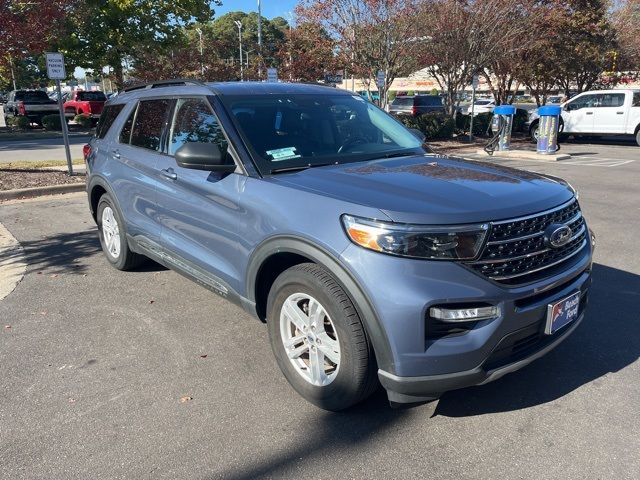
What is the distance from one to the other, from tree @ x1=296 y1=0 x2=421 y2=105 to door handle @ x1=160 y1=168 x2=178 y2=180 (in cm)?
1328

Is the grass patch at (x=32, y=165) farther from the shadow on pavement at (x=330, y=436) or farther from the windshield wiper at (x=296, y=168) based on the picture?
the shadow on pavement at (x=330, y=436)

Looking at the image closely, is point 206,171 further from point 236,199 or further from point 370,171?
point 370,171

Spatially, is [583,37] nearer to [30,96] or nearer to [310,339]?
[310,339]

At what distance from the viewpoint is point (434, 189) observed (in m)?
2.86

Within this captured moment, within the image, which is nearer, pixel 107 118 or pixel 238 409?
pixel 238 409

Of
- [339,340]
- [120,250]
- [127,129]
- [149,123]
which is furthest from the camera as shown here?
[120,250]

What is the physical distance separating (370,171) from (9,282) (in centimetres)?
393

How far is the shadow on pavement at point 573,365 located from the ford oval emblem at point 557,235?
97cm

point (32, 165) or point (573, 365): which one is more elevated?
point (32, 165)

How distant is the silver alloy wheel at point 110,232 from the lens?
531 centimetres

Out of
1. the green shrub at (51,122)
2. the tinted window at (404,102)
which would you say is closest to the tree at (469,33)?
the tinted window at (404,102)

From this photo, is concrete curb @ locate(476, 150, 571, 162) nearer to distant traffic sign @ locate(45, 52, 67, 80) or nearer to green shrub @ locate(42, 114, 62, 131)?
distant traffic sign @ locate(45, 52, 67, 80)

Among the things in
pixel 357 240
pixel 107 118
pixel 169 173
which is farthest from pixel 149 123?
pixel 357 240

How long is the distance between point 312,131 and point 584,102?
1901cm
